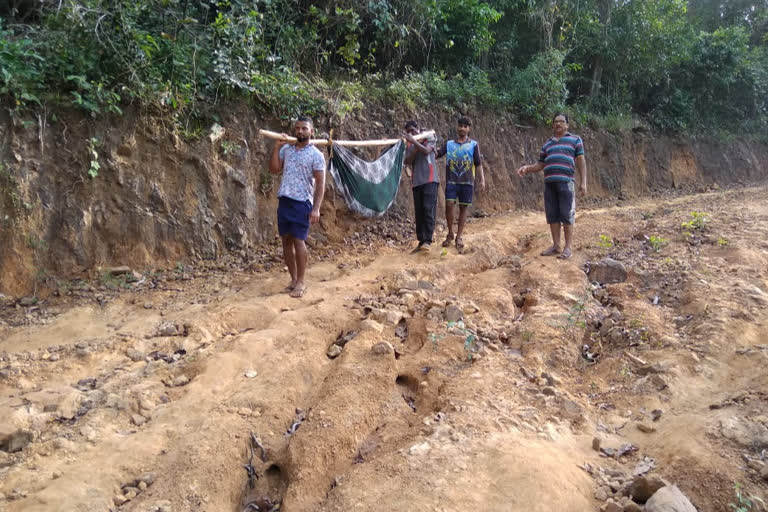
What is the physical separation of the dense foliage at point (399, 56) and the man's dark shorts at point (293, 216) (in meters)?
1.72

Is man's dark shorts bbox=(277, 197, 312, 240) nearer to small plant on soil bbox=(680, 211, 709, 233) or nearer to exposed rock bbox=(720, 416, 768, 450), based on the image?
exposed rock bbox=(720, 416, 768, 450)

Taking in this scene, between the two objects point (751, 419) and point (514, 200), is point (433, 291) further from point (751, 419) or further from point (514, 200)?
point (514, 200)

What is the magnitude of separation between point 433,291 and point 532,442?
1937 mm

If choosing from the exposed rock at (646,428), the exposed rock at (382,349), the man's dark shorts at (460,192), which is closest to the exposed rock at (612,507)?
the exposed rock at (646,428)

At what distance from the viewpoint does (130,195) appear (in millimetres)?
4656

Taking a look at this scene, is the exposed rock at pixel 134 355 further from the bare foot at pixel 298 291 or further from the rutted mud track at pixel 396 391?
the bare foot at pixel 298 291

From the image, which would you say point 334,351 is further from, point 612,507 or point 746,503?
point 746,503

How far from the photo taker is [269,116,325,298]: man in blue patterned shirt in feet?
13.5

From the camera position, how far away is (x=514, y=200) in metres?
8.64

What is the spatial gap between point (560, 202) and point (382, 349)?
8.63 ft

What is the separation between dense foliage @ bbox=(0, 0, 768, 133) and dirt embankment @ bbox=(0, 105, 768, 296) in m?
0.26

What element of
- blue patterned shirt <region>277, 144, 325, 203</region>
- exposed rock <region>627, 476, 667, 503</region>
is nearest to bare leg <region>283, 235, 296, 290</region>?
blue patterned shirt <region>277, 144, 325, 203</region>

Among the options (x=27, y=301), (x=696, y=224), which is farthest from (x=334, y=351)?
(x=696, y=224)

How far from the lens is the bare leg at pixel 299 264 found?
4227mm
